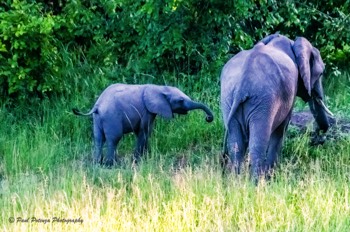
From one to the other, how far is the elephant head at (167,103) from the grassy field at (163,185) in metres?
0.44

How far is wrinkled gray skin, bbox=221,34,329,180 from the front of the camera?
7.07 m

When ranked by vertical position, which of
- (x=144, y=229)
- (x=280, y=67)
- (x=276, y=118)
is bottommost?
(x=144, y=229)

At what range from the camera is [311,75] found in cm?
794

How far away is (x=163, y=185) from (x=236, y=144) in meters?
0.75

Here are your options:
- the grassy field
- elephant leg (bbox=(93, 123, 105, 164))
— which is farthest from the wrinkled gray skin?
elephant leg (bbox=(93, 123, 105, 164))

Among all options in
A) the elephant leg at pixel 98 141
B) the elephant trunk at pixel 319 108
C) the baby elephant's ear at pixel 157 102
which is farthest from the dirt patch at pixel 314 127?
the elephant leg at pixel 98 141

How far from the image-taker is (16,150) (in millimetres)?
8672

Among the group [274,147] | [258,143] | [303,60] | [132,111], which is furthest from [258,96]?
[132,111]

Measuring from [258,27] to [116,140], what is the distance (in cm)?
365

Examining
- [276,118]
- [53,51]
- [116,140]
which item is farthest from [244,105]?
[53,51]

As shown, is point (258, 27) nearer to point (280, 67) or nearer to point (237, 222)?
point (280, 67)

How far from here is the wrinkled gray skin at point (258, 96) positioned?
7.07m

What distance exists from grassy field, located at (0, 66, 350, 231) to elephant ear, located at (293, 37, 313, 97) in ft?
2.56

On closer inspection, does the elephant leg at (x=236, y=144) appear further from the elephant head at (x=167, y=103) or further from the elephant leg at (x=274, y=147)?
the elephant head at (x=167, y=103)
